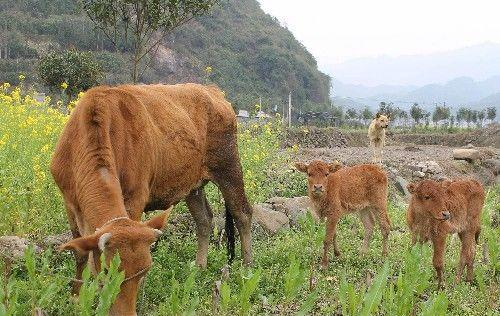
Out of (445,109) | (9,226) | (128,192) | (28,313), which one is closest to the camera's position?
(28,313)

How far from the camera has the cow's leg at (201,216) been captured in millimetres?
6859

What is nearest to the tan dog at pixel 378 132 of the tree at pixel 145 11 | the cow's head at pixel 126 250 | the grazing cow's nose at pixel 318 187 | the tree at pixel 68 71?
the tree at pixel 145 11

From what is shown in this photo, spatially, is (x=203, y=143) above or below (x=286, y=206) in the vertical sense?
above

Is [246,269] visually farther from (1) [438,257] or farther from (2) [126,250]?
(2) [126,250]

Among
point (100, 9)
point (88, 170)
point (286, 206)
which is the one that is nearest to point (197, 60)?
point (100, 9)

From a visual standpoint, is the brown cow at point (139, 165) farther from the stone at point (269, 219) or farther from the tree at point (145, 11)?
the tree at point (145, 11)

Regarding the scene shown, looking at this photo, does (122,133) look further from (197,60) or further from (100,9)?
(197,60)

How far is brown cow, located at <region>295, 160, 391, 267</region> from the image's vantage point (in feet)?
23.9

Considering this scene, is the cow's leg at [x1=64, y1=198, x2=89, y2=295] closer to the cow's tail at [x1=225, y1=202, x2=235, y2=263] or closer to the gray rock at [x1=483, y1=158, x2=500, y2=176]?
the cow's tail at [x1=225, y1=202, x2=235, y2=263]

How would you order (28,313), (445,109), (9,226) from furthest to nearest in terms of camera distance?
(445,109)
(9,226)
(28,313)

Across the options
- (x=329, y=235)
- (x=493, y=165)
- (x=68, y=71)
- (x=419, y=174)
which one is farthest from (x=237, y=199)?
(x=68, y=71)

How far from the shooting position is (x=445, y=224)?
6.23 m

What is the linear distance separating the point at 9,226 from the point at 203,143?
221 cm

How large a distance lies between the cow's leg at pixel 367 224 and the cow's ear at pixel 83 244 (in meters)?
5.18
